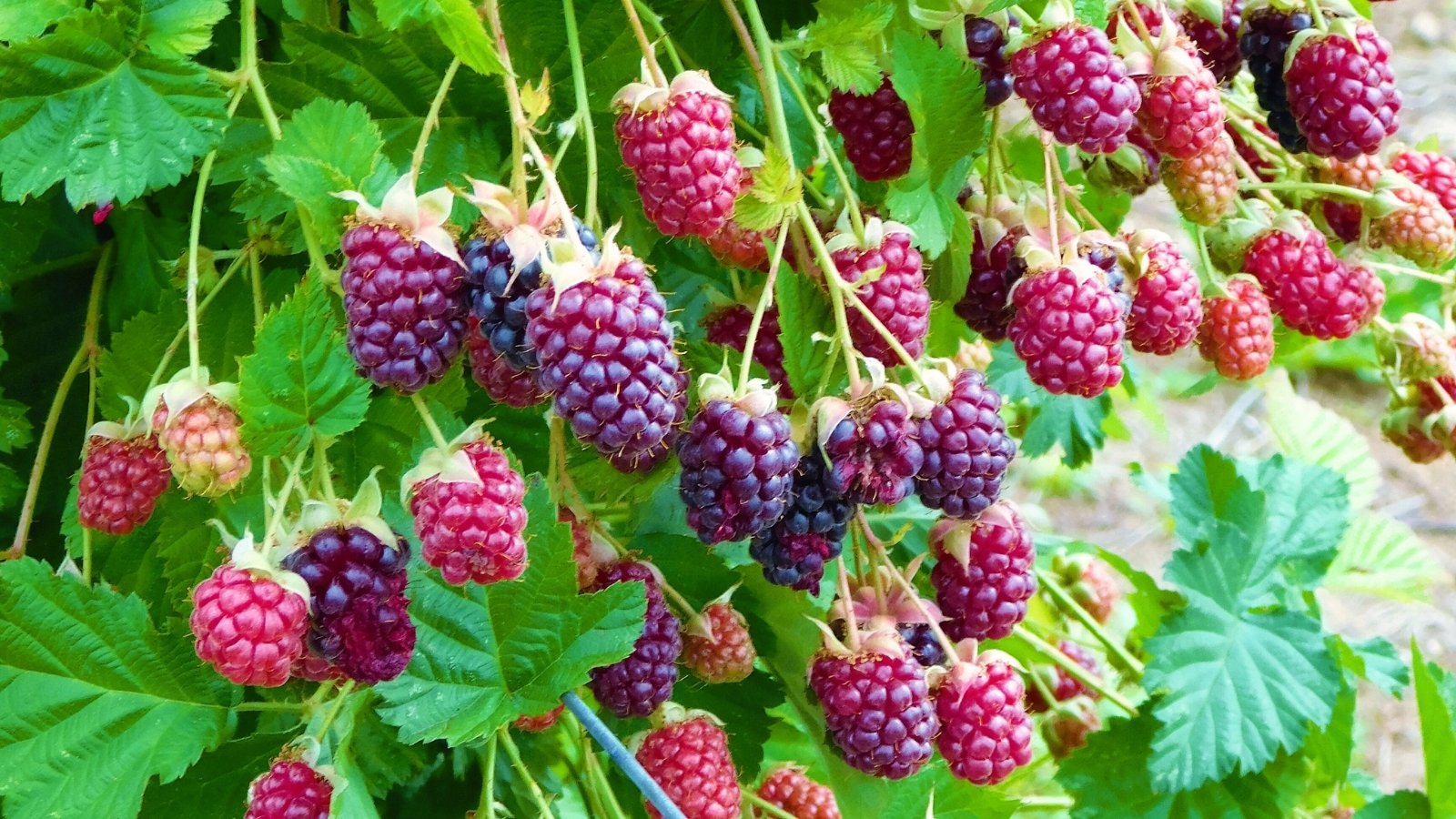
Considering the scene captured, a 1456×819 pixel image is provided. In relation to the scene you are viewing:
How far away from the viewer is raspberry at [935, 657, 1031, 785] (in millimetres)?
939

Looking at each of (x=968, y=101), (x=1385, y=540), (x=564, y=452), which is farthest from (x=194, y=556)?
(x=1385, y=540)

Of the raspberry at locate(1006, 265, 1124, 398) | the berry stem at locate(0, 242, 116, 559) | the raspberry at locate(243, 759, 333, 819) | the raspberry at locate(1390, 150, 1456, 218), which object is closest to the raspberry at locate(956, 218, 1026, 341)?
the raspberry at locate(1006, 265, 1124, 398)

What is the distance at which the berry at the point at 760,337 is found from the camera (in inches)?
38.0

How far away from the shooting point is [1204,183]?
3.57ft

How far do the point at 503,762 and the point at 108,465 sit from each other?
0.58m

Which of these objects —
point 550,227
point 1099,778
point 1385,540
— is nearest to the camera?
point 550,227

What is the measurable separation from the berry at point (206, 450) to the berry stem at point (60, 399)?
27 cm

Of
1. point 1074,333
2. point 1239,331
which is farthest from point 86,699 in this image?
point 1239,331

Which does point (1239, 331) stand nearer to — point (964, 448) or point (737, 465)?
point (964, 448)

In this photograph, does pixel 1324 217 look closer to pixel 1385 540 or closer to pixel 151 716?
pixel 151 716

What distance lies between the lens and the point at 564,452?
3.08ft

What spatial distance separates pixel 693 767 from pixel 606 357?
42 centimetres

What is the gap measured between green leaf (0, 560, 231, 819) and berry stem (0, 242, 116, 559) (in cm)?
8

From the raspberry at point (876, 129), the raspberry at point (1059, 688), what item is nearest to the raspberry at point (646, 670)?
the raspberry at point (876, 129)
